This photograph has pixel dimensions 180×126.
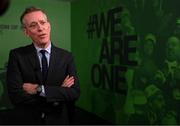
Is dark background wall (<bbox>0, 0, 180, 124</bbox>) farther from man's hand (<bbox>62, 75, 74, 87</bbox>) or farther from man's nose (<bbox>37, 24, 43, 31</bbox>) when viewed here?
man's hand (<bbox>62, 75, 74, 87</bbox>)

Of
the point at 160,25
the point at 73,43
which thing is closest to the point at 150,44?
the point at 160,25

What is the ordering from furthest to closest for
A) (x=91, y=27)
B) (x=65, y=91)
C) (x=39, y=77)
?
(x=91, y=27) < (x=65, y=91) < (x=39, y=77)

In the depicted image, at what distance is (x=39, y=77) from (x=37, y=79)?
27 millimetres

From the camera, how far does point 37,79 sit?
1972 mm

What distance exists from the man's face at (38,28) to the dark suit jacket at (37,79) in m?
0.08

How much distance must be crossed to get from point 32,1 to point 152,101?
3.46 meters

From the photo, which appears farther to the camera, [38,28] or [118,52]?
[118,52]

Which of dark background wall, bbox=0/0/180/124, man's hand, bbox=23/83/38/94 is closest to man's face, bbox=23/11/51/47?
man's hand, bbox=23/83/38/94

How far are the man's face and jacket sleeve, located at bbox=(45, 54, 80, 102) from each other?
0.25 metres

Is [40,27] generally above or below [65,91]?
above

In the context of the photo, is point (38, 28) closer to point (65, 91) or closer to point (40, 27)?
point (40, 27)

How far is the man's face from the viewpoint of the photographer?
1.98m

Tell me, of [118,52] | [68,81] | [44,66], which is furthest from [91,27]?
[44,66]

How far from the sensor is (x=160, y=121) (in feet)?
10.9
